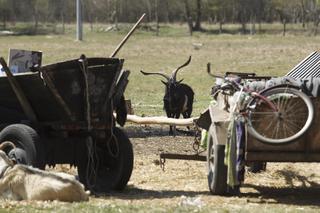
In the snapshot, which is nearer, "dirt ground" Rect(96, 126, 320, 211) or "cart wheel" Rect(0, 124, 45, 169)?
"dirt ground" Rect(96, 126, 320, 211)

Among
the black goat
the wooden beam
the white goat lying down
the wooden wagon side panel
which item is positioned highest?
the wooden wagon side panel

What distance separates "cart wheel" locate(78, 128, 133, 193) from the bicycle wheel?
207cm

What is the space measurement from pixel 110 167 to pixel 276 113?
9.12ft

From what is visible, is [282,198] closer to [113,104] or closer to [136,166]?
[113,104]

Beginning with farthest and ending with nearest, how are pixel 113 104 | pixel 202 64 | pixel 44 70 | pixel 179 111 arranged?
pixel 202 64 < pixel 179 111 < pixel 113 104 < pixel 44 70

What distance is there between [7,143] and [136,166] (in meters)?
3.28

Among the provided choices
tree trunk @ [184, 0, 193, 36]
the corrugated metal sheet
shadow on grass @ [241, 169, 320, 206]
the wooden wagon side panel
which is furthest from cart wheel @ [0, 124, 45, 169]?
tree trunk @ [184, 0, 193, 36]

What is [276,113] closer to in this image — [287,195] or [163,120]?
[287,195]

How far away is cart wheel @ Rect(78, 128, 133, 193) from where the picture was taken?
35.4ft

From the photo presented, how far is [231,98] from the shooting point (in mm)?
10016

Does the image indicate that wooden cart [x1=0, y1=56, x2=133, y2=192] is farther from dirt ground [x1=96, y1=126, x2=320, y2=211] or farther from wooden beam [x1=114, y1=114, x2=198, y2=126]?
wooden beam [x1=114, y1=114, x2=198, y2=126]

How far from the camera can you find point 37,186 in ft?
29.3

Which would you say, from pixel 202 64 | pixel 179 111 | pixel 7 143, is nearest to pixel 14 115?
pixel 7 143

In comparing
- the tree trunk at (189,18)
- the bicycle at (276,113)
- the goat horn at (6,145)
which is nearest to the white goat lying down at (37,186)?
the goat horn at (6,145)
